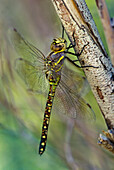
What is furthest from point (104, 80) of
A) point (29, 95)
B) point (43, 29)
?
point (43, 29)

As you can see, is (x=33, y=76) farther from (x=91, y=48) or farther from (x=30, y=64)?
(x=91, y=48)

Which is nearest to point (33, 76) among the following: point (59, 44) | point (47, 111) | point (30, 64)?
point (30, 64)

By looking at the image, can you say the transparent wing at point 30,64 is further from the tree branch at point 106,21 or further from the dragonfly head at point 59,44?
the tree branch at point 106,21

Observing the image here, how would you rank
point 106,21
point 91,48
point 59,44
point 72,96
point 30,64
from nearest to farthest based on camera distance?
point 91,48 < point 106,21 < point 59,44 < point 72,96 < point 30,64

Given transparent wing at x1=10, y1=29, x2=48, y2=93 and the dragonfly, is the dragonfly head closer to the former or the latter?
the dragonfly

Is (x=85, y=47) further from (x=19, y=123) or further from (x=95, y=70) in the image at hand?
(x=19, y=123)

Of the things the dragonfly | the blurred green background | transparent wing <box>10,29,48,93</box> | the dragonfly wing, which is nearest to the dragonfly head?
the dragonfly
